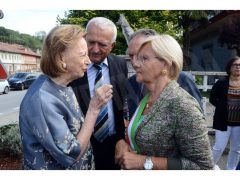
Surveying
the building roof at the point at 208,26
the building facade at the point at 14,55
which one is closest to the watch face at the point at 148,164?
the building facade at the point at 14,55

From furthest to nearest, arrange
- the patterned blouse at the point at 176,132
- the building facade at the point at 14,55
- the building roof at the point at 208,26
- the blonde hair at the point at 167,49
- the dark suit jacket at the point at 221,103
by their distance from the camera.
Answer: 1. the building roof at the point at 208,26
2. the dark suit jacket at the point at 221,103
3. the building facade at the point at 14,55
4. the blonde hair at the point at 167,49
5. the patterned blouse at the point at 176,132

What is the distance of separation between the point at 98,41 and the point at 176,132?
0.94m

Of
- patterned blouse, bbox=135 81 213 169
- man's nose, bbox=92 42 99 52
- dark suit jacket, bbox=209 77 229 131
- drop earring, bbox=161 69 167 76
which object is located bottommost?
dark suit jacket, bbox=209 77 229 131

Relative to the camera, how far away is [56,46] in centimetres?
129

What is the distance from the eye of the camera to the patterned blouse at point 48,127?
1.19 m

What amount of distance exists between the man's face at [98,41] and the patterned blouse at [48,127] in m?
0.68

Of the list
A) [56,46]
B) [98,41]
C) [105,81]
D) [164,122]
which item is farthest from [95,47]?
[164,122]

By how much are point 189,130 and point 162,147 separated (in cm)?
15

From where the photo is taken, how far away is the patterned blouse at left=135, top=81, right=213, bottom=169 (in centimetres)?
117

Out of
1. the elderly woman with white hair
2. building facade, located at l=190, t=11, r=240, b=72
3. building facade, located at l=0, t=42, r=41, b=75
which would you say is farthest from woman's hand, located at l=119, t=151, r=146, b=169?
building facade, located at l=190, t=11, r=240, b=72

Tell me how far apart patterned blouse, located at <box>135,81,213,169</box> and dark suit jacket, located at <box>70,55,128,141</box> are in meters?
0.73

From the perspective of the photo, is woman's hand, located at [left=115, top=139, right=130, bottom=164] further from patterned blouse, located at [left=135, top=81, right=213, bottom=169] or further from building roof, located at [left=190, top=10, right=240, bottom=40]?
building roof, located at [left=190, top=10, right=240, bottom=40]

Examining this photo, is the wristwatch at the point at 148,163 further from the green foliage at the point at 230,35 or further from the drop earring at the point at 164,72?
the green foliage at the point at 230,35

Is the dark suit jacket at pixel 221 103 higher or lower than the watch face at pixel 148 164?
lower
